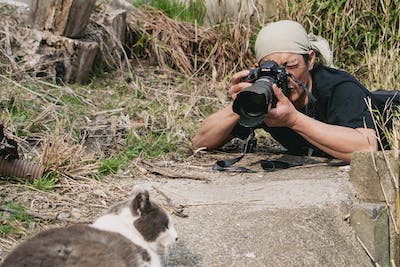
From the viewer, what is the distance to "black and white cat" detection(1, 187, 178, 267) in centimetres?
266

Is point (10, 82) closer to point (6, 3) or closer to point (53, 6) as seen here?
point (53, 6)

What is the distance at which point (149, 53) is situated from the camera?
7.11 m

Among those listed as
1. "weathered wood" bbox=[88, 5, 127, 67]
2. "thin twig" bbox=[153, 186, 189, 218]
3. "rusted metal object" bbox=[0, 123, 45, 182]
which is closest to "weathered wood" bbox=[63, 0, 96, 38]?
"weathered wood" bbox=[88, 5, 127, 67]

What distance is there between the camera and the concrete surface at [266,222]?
11.4 ft

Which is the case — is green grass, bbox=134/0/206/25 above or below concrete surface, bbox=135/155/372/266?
above

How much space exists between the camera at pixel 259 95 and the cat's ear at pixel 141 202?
1.28m

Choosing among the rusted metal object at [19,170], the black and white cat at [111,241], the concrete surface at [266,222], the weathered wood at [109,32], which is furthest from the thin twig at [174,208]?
the weathered wood at [109,32]

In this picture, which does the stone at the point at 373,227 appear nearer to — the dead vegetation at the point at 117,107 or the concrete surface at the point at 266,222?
the concrete surface at the point at 266,222

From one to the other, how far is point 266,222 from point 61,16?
2.99 metres

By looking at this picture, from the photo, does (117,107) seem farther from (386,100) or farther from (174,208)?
(174,208)

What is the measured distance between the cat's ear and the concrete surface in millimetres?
346

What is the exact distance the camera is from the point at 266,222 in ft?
12.2

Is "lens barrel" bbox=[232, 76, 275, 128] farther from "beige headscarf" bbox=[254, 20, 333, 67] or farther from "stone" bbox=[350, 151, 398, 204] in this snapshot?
"stone" bbox=[350, 151, 398, 204]

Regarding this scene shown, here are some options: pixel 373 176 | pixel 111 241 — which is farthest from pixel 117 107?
pixel 111 241
